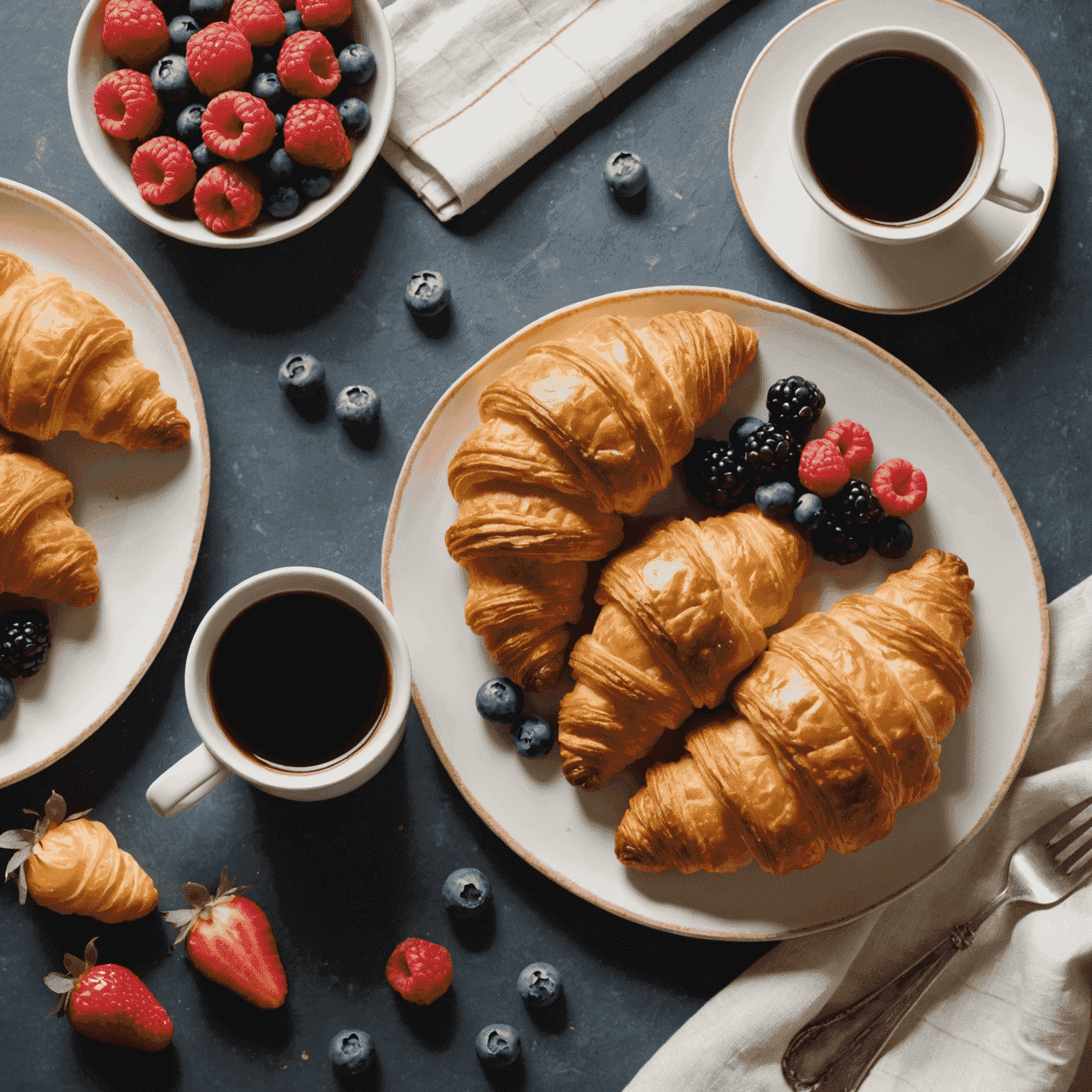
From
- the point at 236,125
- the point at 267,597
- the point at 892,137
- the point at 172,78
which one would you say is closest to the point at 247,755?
the point at 267,597

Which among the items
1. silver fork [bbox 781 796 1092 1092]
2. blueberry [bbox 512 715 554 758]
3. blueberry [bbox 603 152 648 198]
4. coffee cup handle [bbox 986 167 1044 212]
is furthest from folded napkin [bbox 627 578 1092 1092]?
blueberry [bbox 603 152 648 198]

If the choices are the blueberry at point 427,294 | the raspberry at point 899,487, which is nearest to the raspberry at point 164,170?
the blueberry at point 427,294

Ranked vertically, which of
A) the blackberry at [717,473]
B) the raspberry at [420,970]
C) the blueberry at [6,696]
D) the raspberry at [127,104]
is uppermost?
the raspberry at [127,104]

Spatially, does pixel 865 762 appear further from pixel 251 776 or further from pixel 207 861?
pixel 207 861

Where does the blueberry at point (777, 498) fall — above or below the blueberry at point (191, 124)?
below

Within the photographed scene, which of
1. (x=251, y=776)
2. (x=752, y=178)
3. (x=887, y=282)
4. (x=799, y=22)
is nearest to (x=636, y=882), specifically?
(x=251, y=776)

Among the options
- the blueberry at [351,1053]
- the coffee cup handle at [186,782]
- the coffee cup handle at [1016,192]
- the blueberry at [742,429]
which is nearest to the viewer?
the coffee cup handle at [186,782]

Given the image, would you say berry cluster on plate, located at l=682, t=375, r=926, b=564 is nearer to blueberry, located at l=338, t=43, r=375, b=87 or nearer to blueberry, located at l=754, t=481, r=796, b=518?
blueberry, located at l=754, t=481, r=796, b=518

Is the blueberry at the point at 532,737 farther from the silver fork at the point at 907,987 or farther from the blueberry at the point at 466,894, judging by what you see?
the silver fork at the point at 907,987
